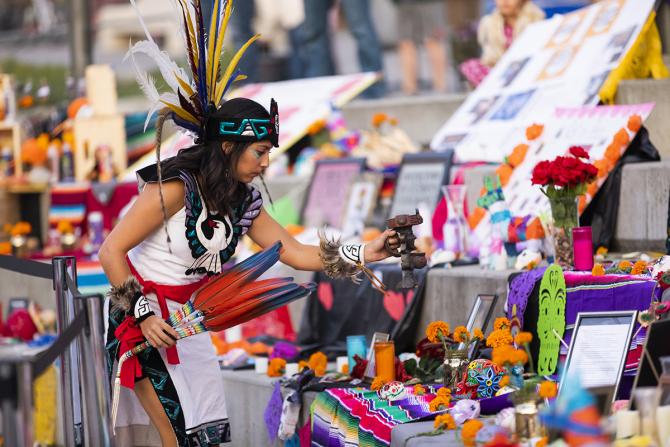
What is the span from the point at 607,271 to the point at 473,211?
171 centimetres

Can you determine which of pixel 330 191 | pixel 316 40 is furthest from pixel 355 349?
pixel 316 40

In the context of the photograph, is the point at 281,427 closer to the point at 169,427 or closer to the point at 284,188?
the point at 169,427

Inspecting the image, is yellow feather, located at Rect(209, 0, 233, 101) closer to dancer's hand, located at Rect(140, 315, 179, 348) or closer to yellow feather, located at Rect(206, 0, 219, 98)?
yellow feather, located at Rect(206, 0, 219, 98)

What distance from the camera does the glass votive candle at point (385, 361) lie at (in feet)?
17.3

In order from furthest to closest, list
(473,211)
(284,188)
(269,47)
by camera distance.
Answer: (269,47)
(284,188)
(473,211)

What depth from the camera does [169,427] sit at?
4609 mm

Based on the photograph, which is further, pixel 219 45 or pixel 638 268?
pixel 638 268

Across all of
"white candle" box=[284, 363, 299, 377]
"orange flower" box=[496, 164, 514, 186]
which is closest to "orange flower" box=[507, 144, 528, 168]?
"orange flower" box=[496, 164, 514, 186]

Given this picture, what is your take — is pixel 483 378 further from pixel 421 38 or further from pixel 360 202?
pixel 421 38

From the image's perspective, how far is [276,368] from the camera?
20.3 ft

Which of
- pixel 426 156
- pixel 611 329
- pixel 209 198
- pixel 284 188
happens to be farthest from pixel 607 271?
pixel 284 188

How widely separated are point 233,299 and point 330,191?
395cm

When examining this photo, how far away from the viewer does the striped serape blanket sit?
4727mm

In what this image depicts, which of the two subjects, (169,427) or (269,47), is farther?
(269,47)
